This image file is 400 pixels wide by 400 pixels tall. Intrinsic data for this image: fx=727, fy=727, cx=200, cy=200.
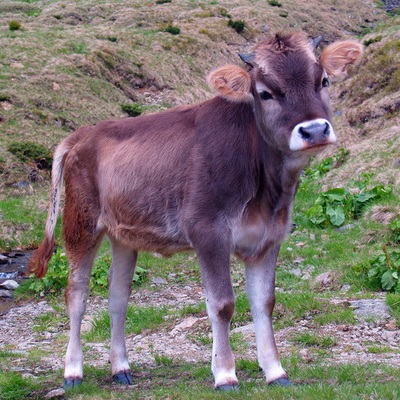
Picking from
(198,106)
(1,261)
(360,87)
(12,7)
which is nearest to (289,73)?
(198,106)

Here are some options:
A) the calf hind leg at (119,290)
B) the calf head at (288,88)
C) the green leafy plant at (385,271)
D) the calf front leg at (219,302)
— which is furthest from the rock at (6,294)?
the calf head at (288,88)

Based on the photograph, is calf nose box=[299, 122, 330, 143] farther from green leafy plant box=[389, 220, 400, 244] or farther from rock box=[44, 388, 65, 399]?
green leafy plant box=[389, 220, 400, 244]

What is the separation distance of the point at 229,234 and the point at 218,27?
40706 mm

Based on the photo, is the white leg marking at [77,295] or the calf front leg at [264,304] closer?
the calf front leg at [264,304]

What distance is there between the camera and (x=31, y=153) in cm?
2392

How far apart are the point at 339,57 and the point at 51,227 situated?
3.97 metres

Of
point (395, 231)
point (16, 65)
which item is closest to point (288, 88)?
point (395, 231)

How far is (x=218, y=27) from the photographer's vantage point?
45969 mm

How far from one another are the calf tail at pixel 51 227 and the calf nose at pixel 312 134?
3544 millimetres

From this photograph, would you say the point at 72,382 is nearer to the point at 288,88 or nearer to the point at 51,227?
the point at 51,227

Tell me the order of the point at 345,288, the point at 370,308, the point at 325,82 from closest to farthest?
1. the point at 325,82
2. the point at 370,308
3. the point at 345,288

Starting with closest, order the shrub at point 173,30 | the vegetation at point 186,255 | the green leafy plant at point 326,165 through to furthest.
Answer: the vegetation at point 186,255, the green leafy plant at point 326,165, the shrub at point 173,30

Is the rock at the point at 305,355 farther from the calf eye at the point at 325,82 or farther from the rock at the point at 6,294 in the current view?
the rock at the point at 6,294

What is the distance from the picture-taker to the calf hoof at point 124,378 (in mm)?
7973
